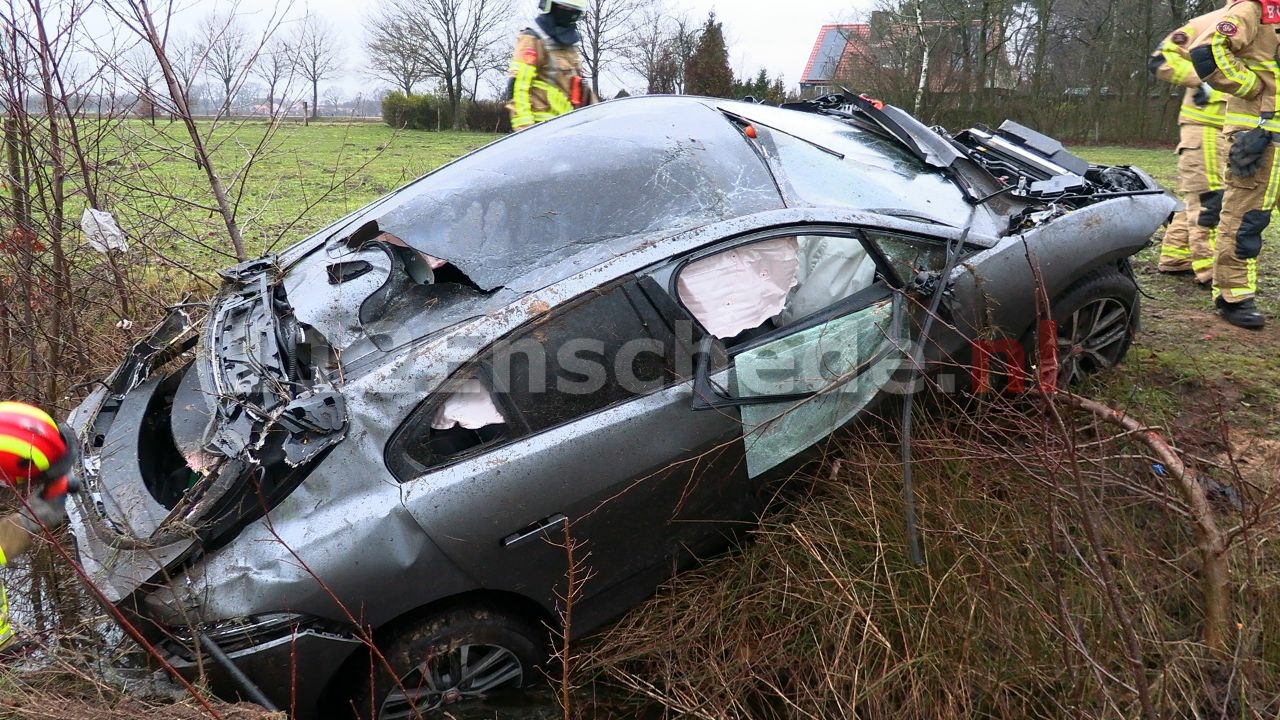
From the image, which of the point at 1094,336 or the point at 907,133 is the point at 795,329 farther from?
the point at 1094,336

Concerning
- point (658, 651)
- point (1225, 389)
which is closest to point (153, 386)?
point (658, 651)

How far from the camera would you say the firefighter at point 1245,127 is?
179 inches

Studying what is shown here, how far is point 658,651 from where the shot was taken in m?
2.63

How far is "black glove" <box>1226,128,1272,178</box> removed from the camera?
14.9 ft

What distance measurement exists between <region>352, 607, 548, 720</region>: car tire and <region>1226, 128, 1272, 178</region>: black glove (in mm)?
4718

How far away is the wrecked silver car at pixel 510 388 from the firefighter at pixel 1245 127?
6.57ft

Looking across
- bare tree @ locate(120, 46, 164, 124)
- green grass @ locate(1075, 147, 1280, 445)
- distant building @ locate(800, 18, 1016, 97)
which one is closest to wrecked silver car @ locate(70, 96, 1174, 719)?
green grass @ locate(1075, 147, 1280, 445)

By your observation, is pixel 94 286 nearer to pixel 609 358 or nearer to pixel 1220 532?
pixel 609 358

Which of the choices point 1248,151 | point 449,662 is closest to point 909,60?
point 1248,151

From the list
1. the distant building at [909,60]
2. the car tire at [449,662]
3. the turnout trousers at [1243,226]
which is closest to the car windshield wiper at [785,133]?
the car tire at [449,662]

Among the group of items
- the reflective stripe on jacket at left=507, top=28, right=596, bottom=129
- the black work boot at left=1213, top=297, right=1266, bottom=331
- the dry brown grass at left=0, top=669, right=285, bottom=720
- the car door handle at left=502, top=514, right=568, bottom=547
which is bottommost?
the dry brown grass at left=0, top=669, right=285, bottom=720

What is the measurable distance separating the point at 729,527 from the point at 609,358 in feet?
2.51

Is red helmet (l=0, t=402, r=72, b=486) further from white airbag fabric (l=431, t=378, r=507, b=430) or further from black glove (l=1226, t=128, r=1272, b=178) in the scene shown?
black glove (l=1226, t=128, r=1272, b=178)

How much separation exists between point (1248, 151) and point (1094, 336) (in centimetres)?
202
